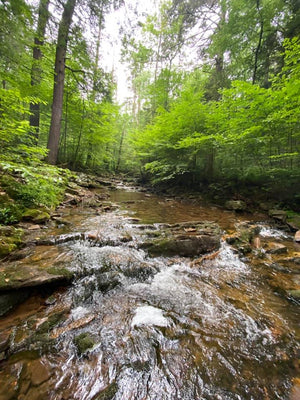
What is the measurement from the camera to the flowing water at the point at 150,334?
131cm

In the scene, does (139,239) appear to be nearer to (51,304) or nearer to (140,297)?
(140,297)

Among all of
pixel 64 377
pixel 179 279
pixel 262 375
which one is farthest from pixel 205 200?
pixel 64 377

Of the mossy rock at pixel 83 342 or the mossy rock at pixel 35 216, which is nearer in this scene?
the mossy rock at pixel 83 342

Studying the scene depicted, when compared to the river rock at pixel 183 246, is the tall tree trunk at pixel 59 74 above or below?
above

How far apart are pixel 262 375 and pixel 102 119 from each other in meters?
12.3

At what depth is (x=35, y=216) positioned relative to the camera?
4.08 meters

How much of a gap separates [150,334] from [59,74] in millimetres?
9538

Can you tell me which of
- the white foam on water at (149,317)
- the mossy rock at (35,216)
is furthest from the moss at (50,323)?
the mossy rock at (35,216)

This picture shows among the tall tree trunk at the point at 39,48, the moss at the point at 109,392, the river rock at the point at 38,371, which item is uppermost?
the tall tree trunk at the point at 39,48

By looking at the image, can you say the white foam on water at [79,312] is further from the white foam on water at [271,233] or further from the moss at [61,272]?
the white foam on water at [271,233]

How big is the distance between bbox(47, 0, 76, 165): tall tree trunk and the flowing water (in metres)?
5.90

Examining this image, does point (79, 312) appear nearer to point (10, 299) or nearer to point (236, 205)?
point (10, 299)

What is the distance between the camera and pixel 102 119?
35.4ft

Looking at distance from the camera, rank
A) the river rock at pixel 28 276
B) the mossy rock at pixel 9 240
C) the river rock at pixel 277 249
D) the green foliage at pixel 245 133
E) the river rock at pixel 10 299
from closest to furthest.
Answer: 1. the river rock at pixel 10 299
2. the river rock at pixel 28 276
3. the mossy rock at pixel 9 240
4. the river rock at pixel 277 249
5. the green foliage at pixel 245 133
